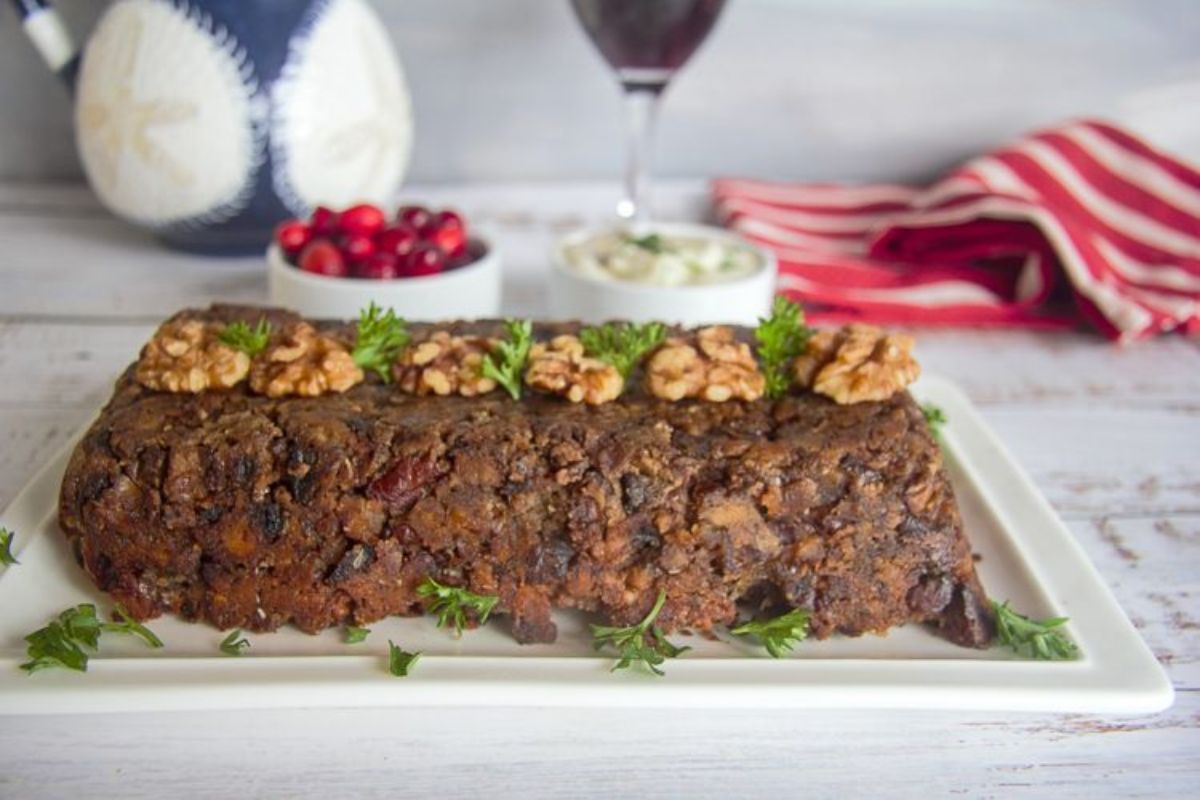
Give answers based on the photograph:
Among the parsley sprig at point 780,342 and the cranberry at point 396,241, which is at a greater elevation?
the parsley sprig at point 780,342

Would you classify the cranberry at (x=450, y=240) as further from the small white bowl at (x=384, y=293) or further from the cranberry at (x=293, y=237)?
the cranberry at (x=293, y=237)

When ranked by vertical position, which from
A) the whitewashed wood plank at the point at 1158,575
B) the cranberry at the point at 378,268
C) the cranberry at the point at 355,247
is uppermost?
the cranberry at the point at 355,247

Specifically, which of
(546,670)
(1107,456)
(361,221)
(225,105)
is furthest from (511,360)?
(225,105)

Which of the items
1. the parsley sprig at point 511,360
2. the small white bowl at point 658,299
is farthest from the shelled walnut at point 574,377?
the small white bowl at point 658,299

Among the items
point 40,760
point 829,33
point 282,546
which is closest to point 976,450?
point 282,546

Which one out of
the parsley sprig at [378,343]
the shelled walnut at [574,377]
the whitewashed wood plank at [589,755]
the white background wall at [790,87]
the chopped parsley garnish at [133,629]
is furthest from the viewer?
the white background wall at [790,87]

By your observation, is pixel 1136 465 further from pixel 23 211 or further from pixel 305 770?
pixel 23 211
